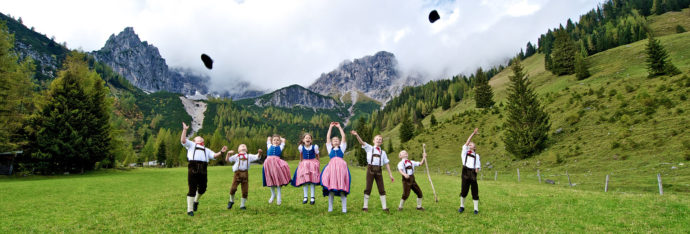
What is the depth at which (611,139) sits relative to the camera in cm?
3253

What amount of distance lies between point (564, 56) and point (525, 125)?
51379 mm

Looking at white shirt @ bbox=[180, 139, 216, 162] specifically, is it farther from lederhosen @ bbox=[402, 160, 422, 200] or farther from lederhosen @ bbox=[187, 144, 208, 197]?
lederhosen @ bbox=[402, 160, 422, 200]

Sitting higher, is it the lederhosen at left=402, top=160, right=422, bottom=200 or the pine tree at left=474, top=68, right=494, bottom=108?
the pine tree at left=474, top=68, right=494, bottom=108

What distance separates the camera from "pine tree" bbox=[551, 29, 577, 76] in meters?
75.9

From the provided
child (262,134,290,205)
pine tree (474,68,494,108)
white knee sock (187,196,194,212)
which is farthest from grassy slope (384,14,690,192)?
white knee sock (187,196,194,212)

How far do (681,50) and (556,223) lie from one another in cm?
8316

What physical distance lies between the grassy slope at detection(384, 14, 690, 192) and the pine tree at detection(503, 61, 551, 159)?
5.55 ft

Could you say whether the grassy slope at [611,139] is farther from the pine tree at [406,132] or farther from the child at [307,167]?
the child at [307,167]

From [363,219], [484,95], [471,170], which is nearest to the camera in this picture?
[363,219]

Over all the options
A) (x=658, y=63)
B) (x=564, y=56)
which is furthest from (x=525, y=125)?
(x=564, y=56)

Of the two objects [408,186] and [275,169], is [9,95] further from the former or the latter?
[408,186]

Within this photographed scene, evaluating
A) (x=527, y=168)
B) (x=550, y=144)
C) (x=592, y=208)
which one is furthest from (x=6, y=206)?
(x=550, y=144)

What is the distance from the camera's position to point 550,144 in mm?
39344

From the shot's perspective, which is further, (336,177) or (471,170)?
(471,170)
